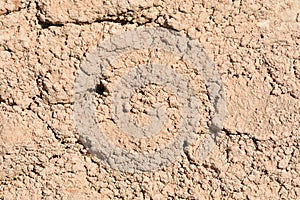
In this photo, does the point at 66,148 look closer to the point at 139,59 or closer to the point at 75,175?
the point at 75,175

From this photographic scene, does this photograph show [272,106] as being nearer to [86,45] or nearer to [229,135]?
[229,135]

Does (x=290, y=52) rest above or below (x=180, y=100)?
above

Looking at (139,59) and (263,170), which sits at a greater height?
(139,59)

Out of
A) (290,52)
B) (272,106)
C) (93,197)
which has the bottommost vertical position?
(93,197)

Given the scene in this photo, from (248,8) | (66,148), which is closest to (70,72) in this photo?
(66,148)

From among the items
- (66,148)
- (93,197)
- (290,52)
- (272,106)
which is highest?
(290,52)

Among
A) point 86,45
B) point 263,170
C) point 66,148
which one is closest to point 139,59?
point 86,45
